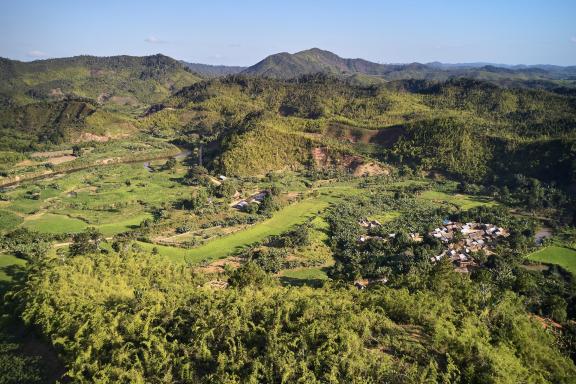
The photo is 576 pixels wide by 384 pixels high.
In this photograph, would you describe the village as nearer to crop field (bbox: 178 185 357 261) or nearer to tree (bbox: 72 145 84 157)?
crop field (bbox: 178 185 357 261)

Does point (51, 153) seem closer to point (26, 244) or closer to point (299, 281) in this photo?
point (26, 244)

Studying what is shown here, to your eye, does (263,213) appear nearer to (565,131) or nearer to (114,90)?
(565,131)

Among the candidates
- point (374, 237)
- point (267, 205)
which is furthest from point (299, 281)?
point (267, 205)

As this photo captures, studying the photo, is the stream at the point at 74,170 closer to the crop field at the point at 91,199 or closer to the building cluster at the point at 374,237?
the crop field at the point at 91,199

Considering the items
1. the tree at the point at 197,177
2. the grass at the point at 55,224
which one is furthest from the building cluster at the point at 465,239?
the grass at the point at 55,224

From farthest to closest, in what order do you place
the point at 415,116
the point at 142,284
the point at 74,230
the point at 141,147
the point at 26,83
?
1. the point at 26,83
2. the point at 415,116
3. the point at 141,147
4. the point at 74,230
5. the point at 142,284

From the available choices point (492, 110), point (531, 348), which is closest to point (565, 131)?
point (492, 110)
